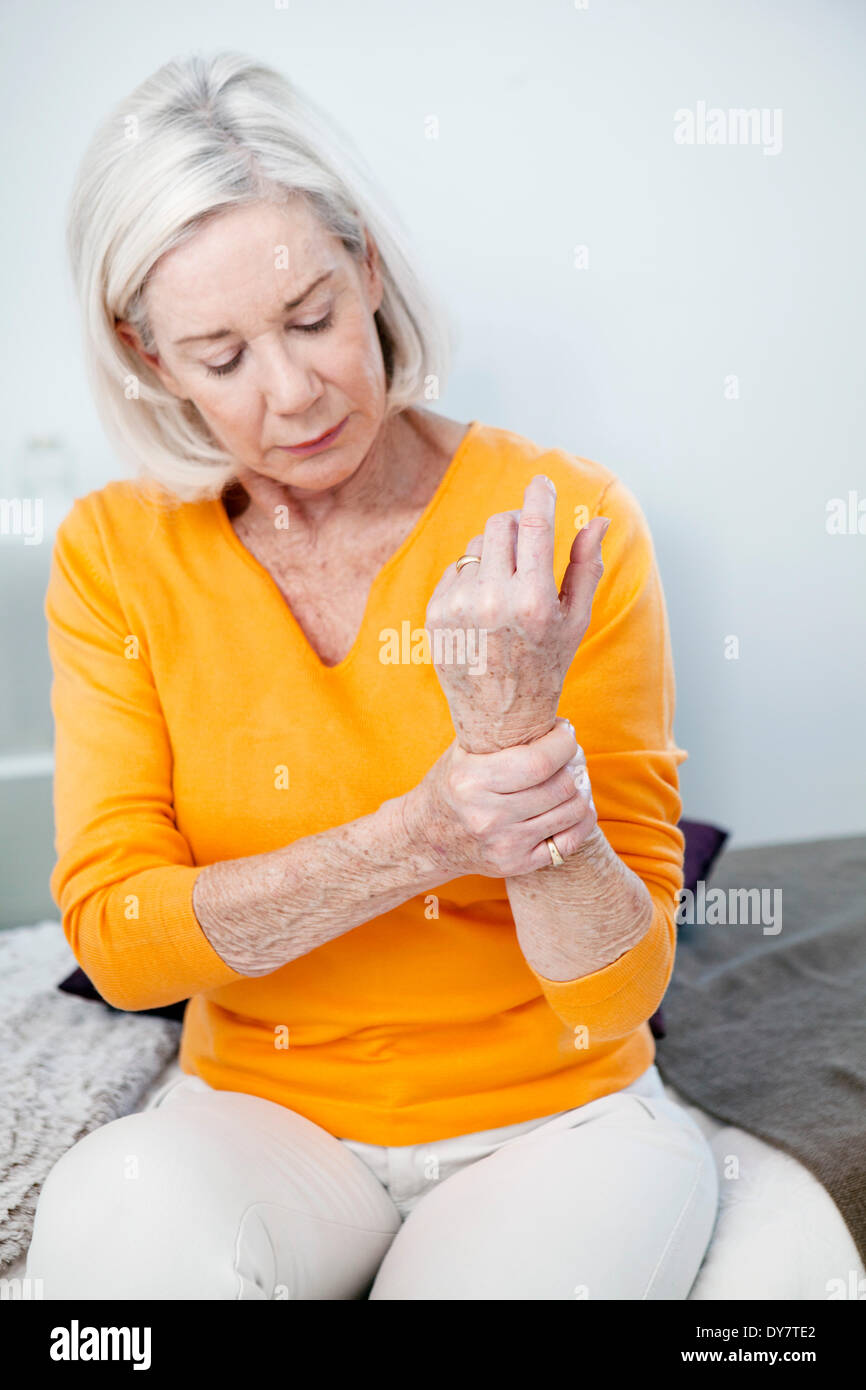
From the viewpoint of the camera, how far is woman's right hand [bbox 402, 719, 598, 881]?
85 cm

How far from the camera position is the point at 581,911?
919mm

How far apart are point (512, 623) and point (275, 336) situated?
1.19 ft

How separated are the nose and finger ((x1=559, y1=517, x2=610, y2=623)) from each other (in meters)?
0.29

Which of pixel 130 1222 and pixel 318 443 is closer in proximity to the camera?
pixel 130 1222

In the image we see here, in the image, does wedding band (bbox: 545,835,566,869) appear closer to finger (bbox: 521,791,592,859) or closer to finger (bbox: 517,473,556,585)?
finger (bbox: 521,791,592,859)

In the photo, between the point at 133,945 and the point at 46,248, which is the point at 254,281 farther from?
the point at 46,248

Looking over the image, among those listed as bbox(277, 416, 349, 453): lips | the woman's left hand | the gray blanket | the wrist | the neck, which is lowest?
the gray blanket

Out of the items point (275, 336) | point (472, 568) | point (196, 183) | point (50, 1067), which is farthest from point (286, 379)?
point (50, 1067)

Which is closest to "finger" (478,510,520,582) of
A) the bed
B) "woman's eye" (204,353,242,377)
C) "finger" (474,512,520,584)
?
"finger" (474,512,520,584)

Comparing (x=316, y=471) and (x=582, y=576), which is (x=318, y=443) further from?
(x=582, y=576)

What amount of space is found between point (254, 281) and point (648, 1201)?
2.64ft

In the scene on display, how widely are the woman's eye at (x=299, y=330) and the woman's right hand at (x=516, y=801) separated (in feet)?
1.27
